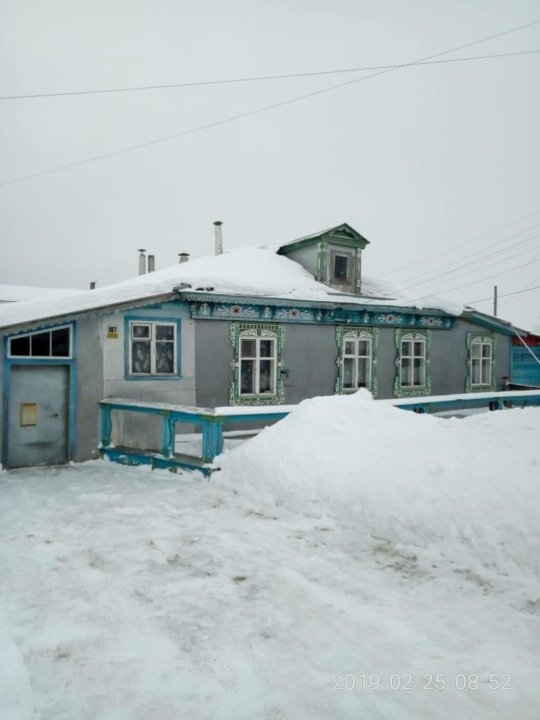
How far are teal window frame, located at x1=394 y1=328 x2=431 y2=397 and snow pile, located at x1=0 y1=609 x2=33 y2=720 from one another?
507 inches

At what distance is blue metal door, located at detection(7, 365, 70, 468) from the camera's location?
9.90 metres

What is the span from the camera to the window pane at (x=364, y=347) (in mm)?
14594

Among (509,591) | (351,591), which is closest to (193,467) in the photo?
(351,591)

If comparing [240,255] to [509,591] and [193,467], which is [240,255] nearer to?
[193,467]

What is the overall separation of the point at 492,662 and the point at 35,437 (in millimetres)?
9142

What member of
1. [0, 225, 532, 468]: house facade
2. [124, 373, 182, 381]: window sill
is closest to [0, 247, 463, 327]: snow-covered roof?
[0, 225, 532, 468]: house facade

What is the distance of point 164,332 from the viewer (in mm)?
11594

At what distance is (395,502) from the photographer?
5762 millimetres

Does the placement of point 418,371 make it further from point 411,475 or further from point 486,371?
point 411,475

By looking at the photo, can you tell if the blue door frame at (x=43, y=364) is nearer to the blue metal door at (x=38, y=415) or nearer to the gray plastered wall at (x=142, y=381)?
the blue metal door at (x=38, y=415)

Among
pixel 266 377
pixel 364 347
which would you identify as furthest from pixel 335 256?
pixel 266 377

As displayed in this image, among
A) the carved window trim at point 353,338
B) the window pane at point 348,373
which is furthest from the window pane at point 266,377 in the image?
the window pane at point 348,373

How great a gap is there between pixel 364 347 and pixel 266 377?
3.29 m

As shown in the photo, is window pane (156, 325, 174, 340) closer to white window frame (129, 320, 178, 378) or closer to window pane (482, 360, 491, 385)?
white window frame (129, 320, 178, 378)
